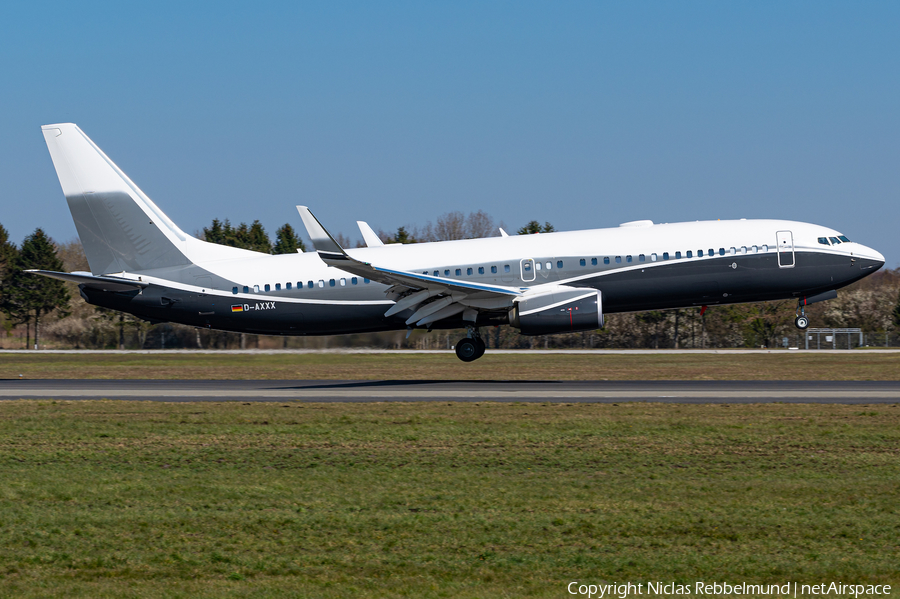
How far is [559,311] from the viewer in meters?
30.3

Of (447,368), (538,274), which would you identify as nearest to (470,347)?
(538,274)

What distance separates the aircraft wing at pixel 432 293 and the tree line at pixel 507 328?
16401 millimetres

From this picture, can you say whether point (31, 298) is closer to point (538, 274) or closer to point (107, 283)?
point (107, 283)

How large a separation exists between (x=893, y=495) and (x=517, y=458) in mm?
5883

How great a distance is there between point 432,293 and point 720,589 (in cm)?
2332

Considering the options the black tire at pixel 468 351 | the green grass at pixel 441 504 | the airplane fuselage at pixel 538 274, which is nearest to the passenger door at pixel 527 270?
the airplane fuselage at pixel 538 274

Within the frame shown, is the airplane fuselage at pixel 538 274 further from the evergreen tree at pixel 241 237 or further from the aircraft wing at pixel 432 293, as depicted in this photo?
the evergreen tree at pixel 241 237

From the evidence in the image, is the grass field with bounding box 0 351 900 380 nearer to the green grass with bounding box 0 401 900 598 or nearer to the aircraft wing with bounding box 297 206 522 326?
the aircraft wing with bounding box 297 206 522 326

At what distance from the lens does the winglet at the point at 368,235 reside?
34.9 m

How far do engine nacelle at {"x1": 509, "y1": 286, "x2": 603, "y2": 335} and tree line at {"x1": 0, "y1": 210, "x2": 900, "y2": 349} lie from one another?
58.5 ft

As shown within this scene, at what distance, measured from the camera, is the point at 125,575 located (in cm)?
852

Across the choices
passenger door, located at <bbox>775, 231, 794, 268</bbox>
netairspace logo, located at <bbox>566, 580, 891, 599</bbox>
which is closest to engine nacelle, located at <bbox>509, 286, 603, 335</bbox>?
passenger door, located at <bbox>775, 231, 794, 268</bbox>

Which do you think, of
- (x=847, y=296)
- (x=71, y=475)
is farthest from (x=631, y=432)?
(x=847, y=296)

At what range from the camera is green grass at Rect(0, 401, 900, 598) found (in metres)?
8.54
